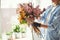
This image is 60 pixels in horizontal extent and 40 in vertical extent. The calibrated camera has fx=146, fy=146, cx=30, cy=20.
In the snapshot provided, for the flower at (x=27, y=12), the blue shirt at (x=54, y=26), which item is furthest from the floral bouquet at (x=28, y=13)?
the blue shirt at (x=54, y=26)

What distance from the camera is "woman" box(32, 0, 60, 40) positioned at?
1025 millimetres

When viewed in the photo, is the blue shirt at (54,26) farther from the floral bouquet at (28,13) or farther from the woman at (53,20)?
the floral bouquet at (28,13)

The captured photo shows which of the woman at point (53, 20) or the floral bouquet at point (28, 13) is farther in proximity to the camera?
the floral bouquet at point (28, 13)

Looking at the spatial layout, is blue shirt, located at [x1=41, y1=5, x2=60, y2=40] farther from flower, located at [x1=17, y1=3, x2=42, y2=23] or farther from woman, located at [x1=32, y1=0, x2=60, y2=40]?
flower, located at [x1=17, y1=3, x2=42, y2=23]

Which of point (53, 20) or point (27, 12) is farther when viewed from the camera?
point (27, 12)

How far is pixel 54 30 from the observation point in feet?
3.39

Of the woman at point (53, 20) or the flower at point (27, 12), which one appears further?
the flower at point (27, 12)

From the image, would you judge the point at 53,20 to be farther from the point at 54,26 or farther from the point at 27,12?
the point at 27,12

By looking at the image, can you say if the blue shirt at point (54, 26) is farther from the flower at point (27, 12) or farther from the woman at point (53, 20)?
the flower at point (27, 12)

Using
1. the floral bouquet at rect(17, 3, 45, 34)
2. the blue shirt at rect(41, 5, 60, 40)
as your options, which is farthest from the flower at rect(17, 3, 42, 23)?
the blue shirt at rect(41, 5, 60, 40)

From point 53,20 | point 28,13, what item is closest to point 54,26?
point 53,20

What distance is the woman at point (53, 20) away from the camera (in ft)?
3.36

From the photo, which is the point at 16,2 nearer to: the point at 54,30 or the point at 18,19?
the point at 18,19

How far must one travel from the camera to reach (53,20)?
3.42 ft
